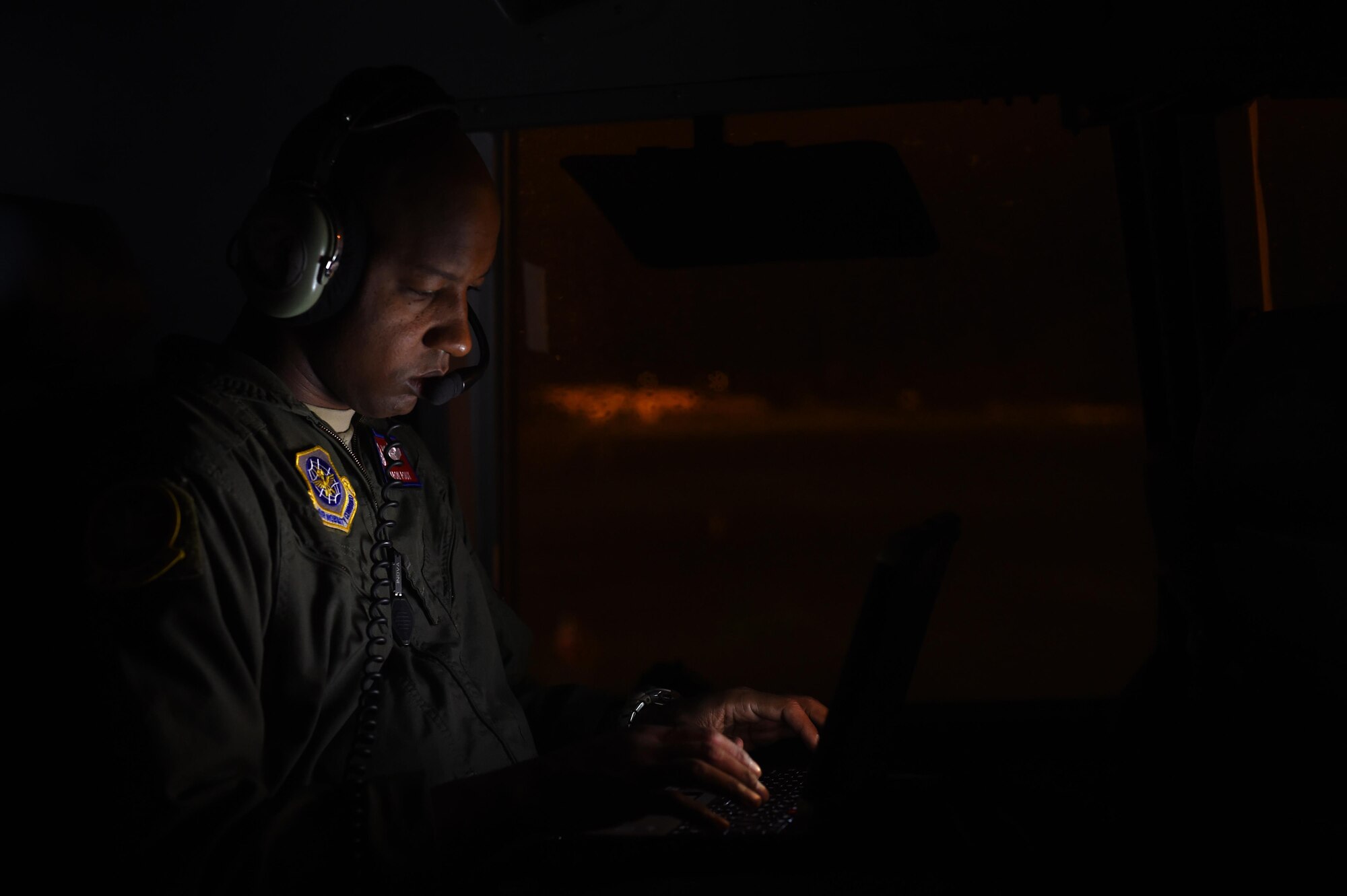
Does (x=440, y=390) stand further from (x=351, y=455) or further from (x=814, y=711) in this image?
(x=814, y=711)

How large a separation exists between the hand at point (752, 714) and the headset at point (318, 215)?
0.56 metres

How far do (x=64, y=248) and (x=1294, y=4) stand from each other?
1271 mm

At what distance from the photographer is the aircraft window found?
2066 mm

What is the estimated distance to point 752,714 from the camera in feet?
3.41

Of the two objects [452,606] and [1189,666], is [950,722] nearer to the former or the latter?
[1189,666]

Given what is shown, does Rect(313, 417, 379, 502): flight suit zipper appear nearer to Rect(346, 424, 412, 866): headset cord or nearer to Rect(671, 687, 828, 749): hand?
Rect(346, 424, 412, 866): headset cord

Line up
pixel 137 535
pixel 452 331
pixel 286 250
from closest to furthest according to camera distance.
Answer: pixel 137 535 → pixel 286 250 → pixel 452 331

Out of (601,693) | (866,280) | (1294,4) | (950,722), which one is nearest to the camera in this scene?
(1294,4)

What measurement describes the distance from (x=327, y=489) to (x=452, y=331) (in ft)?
0.65

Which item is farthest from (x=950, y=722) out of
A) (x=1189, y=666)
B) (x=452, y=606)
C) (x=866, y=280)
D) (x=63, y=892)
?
(x=63, y=892)

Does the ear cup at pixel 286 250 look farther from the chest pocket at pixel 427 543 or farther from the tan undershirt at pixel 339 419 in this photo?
the chest pocket at pixel 427 543

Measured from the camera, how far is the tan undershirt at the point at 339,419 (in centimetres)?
98

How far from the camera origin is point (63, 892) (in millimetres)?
689

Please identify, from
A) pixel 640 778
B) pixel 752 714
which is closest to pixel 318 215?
pixel 640 778
